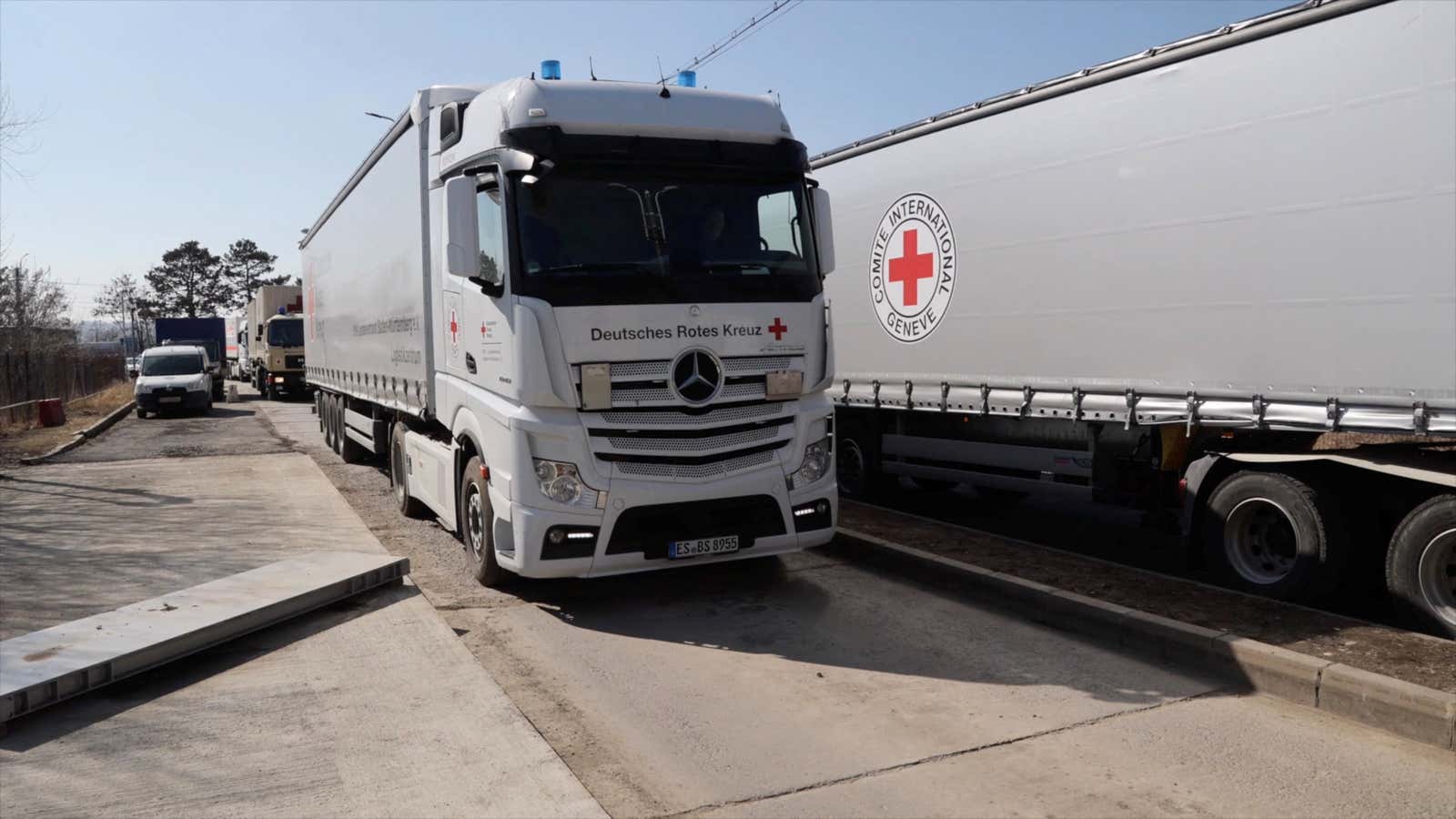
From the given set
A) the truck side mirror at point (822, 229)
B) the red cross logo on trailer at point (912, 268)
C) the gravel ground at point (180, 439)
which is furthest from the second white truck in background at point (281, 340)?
the truck side mirror at point (822, 229)

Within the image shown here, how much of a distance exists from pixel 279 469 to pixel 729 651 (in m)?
11.8

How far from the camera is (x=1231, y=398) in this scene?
6809 mm

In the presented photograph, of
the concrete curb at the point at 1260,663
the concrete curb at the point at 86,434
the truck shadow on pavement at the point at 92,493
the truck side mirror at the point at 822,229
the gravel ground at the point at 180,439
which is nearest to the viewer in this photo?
the concrete curb at the point at 1260,663

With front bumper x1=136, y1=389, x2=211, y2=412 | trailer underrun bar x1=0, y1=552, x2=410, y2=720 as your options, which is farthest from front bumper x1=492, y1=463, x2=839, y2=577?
front bumper x1=136, y1=389, x2=211, y2=412

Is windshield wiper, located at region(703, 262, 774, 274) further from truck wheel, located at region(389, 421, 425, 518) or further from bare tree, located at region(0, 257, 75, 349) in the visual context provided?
bare tree, located at region(0, 257, 75, 349)

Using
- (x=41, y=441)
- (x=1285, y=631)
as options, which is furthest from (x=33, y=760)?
(x=41, y=441)

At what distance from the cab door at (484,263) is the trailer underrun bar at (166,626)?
5.87 feet

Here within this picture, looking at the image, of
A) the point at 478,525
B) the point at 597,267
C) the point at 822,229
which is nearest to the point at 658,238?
the point at 597,267

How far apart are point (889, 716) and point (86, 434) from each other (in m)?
22.0

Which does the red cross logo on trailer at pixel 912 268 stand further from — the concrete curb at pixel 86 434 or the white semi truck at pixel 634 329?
the concrete curb at pixel 86 434

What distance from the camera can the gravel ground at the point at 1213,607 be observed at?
529 cm

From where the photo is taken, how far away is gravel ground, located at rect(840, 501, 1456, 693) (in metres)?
5.29

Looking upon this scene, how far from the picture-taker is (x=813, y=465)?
734 cm

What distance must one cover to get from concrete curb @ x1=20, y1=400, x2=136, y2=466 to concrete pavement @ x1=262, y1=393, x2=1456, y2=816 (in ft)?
44.5
